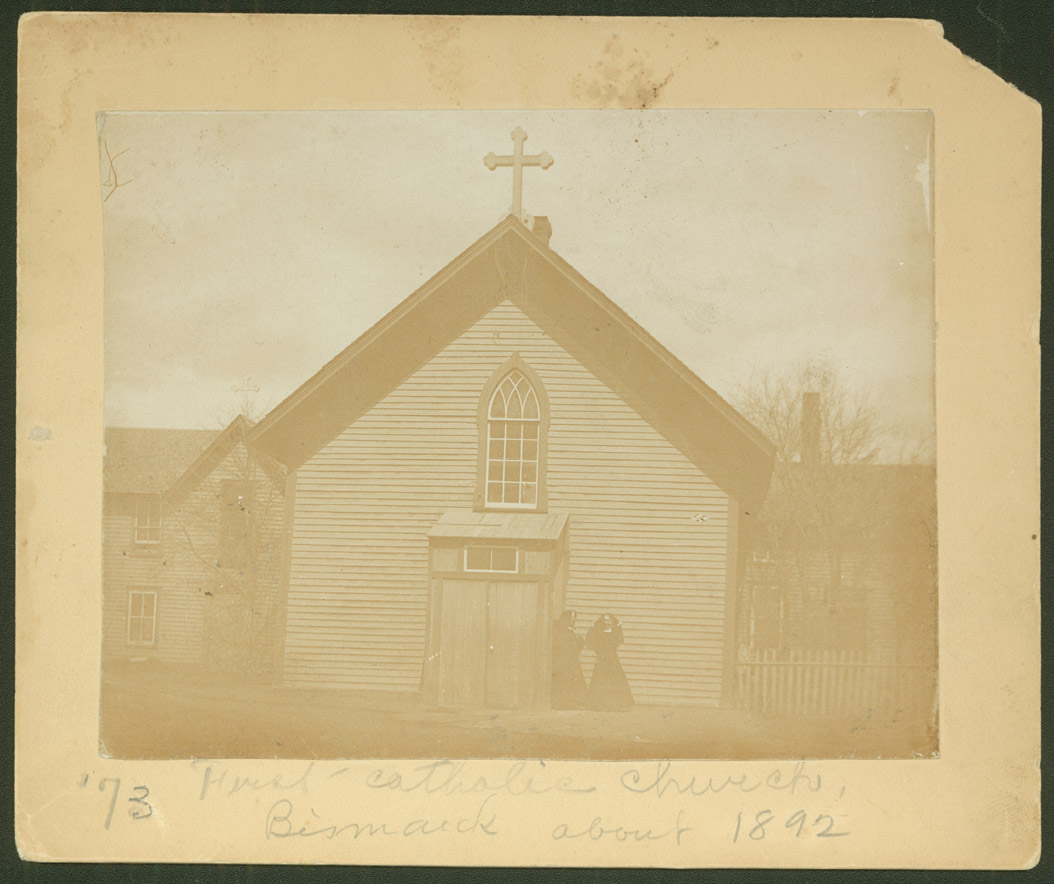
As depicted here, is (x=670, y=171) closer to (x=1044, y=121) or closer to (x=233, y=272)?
(x=1044, y=121)

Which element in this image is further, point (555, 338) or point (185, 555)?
point (555, 338)

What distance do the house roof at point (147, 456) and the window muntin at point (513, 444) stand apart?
1378mm

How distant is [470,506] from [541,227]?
1.45 meters

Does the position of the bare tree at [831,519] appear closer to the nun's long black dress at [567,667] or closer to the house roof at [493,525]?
the nun's long black dress at [567,667]

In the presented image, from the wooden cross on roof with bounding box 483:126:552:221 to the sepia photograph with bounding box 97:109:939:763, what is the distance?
14 millimetres

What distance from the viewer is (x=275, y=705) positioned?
4.20 meters

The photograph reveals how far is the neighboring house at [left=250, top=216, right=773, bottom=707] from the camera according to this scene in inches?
166

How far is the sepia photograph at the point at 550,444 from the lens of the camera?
13.6ft

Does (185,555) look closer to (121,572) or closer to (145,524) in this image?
(145,524)

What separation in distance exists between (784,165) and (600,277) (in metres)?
1.05

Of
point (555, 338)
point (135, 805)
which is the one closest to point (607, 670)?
point (555, 338)

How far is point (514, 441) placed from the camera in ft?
14.6

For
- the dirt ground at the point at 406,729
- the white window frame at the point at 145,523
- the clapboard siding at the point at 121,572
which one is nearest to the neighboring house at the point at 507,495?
the dirt ground at the point at 406,729

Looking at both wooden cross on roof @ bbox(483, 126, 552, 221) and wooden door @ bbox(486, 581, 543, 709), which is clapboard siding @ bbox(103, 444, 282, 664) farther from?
wooden cross on roof @ bbox(483, 126, 552, 221)
